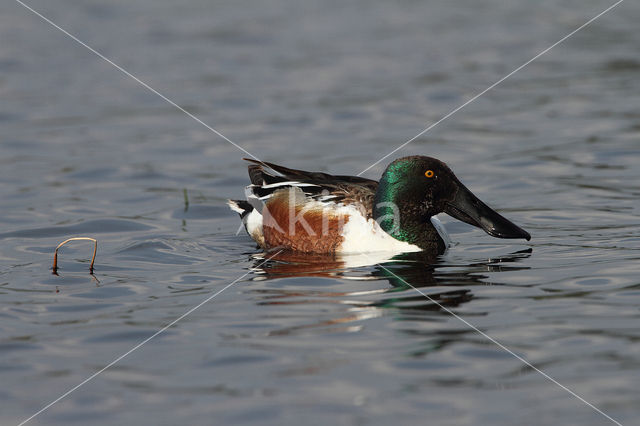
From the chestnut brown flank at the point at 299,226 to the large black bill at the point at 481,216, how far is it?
0.92m

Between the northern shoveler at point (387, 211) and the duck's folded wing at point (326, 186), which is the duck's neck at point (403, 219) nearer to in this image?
the northern shoveler at point (387, 211)

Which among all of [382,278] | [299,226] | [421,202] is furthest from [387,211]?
[382,278]

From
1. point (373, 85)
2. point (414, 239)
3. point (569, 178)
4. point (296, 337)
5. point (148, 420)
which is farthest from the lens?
point (373, 85)

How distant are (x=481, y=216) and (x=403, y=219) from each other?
24.8 inches

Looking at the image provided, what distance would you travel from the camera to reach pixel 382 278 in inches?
273

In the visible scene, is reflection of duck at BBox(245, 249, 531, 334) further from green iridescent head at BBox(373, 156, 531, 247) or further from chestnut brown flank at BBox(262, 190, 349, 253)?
green iridescent head at BBox(373, 156, 531, 247)

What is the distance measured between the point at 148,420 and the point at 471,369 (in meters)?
1.70

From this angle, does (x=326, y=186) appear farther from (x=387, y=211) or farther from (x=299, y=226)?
(x=387, y=211)

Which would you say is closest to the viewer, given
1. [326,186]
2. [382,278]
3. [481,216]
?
[382,278]

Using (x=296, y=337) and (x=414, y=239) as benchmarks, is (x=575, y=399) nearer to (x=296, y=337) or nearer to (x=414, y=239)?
(x=296, y=337)

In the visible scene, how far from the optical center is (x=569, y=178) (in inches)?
399

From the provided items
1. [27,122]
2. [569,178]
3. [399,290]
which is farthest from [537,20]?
[399,290]

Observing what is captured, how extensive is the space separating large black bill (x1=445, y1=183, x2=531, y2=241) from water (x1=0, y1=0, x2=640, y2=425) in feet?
0.68

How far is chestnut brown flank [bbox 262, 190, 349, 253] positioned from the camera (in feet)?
25.4
